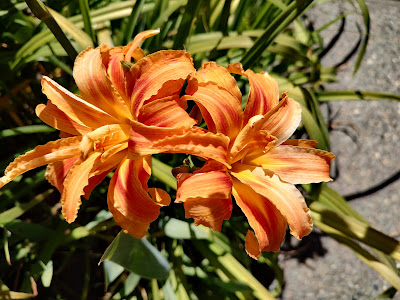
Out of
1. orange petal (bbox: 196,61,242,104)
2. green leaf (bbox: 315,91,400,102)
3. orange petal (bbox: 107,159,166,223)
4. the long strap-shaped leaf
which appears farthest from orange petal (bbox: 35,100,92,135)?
green leaf (bbox: 315,91,400,102)

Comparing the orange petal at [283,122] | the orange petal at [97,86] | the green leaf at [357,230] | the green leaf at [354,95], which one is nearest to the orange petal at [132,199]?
the orange petal at [97,86]

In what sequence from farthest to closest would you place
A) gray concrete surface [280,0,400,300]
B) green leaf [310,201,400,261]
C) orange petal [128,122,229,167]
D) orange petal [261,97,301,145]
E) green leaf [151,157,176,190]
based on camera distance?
gray concrete surface [280,0,400,300]
green leaf [151,157,176,190]
green leaf [310,201,400,261]
orange petal [261,97,301,145]
orange petal [128,122,229,167]

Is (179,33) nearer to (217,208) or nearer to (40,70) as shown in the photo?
(217,208)

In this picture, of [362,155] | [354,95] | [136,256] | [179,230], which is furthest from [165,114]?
[362,155]

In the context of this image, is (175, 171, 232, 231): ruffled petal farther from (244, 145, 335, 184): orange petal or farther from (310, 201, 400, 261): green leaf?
(310, 201, 400, 261): green leaf

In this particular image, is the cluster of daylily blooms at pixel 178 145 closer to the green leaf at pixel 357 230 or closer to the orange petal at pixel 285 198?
the orange petal at pixel 285 198

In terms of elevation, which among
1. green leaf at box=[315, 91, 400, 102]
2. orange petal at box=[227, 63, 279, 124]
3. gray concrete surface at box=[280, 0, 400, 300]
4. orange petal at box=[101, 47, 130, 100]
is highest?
orange petal at box=[101, 47, 130, 100]

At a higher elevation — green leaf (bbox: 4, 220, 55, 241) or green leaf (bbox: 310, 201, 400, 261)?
green leaf (bbox: 4, 220, 55, 241)

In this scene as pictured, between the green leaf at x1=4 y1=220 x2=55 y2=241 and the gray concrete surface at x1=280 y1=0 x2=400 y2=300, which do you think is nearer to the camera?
the green leaf at x1=4 y1=220 x2=55 y2=241
